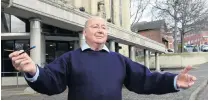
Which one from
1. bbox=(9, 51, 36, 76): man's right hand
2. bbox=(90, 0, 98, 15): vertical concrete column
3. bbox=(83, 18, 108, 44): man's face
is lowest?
bbox=(9, 51, 36, 76): man's right hand

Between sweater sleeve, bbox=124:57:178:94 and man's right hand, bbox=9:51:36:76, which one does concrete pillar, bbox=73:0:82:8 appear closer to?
sweater sleeve, bbox=124:57:178:94

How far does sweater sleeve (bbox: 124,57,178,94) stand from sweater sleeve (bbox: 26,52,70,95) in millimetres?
583

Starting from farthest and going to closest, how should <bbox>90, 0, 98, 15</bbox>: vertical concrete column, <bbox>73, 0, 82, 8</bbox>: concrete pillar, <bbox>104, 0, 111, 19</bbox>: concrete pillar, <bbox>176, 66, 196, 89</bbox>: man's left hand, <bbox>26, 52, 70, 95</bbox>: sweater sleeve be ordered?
<bbox>104, 0, 111, 19</bbox>: concrete pillar
<bbox>90, 0, 98, 15</bbox>: vertical concrete column
<bbox>73, 0, 82, 8</bbox>: concrete pillar
<bbox>176, 66, 196, 89</bbox>: man's left hand
<bbox>26, 52, 70, 95</bbox>: sweater sleeve

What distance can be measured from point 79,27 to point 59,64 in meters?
21.2

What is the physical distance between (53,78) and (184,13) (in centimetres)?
6468

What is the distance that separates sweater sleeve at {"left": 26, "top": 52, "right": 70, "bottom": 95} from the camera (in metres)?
3.48

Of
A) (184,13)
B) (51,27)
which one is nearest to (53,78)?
(51,27)

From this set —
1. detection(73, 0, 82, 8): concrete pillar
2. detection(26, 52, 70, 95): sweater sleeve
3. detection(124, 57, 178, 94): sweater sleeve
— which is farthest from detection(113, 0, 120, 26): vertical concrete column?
detection(26, 52, 70, 95): sweater sleeve

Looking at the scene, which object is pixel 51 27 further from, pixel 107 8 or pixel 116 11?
pixel 116 11

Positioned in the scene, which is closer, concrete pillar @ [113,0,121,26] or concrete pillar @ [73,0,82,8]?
concrete pillar @ [73,0,82,8]

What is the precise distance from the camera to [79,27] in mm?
24891

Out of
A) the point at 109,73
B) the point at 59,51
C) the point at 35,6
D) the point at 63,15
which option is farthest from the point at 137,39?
the point at 109,73

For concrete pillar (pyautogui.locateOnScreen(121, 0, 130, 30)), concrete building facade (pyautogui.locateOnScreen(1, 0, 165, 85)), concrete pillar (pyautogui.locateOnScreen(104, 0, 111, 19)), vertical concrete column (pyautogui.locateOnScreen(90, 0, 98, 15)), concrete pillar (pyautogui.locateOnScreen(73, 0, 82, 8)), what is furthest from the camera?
concrete pillar (pyautogui.locateOnScreen(121, 0, 130, 30))

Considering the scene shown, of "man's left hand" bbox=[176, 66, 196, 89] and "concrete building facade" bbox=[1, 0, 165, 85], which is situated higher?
"concrete building facade" bbox=[1, 0, 165, 85]
